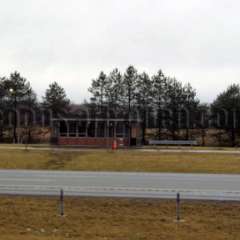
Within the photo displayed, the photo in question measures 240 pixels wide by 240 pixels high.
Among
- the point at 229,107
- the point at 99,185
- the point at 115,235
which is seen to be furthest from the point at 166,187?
the point at 229,107

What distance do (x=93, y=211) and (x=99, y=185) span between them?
6438 mm

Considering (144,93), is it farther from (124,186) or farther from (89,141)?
(124,186)

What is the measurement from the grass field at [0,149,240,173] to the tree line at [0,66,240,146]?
37494 millimetres

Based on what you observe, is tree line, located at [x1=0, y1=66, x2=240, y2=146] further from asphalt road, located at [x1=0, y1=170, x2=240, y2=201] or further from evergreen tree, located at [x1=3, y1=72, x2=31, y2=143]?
asphalt road, located at [x1=0, y1=170, x2=240, y2=201]

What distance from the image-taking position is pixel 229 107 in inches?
2958

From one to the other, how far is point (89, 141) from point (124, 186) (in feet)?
105

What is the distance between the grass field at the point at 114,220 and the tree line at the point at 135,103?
5991 centimetres

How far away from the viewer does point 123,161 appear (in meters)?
37.0

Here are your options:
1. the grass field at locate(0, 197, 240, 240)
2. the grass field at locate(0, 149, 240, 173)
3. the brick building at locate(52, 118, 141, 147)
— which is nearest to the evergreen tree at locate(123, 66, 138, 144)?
the brick building at locate(52, 118, 141, 147)

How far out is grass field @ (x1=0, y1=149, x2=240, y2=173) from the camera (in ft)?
112

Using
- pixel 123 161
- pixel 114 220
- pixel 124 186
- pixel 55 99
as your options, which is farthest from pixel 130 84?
pixel 114 220

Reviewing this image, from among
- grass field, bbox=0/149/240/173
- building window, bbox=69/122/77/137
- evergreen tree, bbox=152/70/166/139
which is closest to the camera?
grass field, bbox=0/149/240/173

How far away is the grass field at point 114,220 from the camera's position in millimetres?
13992

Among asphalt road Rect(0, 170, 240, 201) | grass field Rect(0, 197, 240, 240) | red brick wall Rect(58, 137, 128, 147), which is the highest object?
red brick wall Rect(58, 137, 128, 147)
